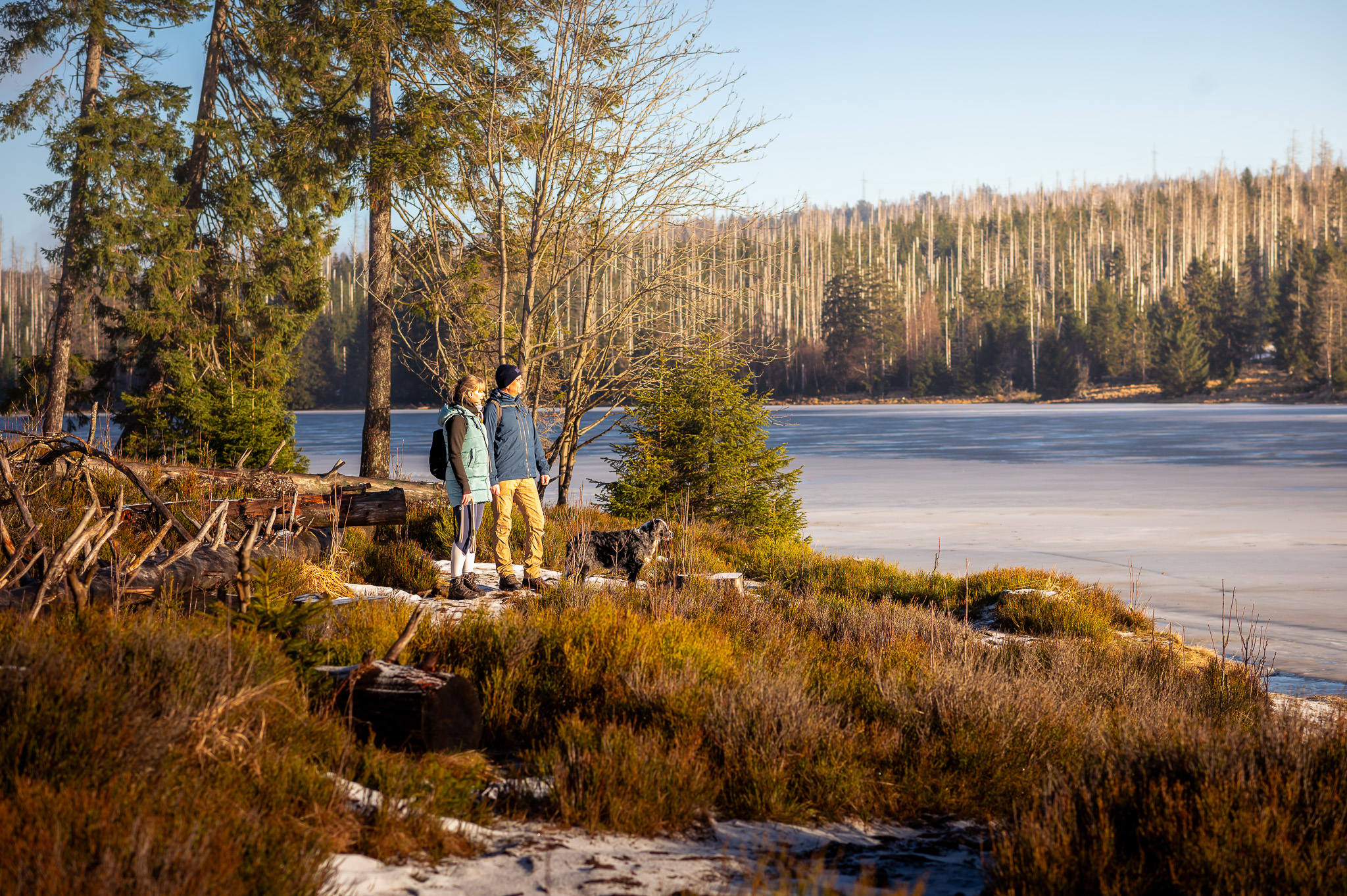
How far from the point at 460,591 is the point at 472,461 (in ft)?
3.56

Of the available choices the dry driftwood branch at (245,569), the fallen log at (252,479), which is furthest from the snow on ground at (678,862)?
the fallen log at (252,479)

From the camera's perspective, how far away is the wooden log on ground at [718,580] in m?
8.58

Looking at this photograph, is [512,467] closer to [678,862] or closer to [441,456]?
[441,456]

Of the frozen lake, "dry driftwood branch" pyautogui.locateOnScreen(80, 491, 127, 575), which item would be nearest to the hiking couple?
"dry driftwood branch" pyautogui.locateOnScreen(80, 491, 127, 575)

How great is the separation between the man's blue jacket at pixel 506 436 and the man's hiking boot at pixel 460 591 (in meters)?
0.88

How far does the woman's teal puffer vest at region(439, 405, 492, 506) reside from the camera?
798 cm

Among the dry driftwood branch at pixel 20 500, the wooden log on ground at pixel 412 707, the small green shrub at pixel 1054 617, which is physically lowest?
the small green shrub at pixel 1054 617

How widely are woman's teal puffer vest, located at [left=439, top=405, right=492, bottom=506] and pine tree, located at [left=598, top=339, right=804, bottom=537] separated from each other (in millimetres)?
5418

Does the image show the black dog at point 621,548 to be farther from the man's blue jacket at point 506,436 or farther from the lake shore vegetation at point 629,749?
the lake shore vegetation at point 629,749

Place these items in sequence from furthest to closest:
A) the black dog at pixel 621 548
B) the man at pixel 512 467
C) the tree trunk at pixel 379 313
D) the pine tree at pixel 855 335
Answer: the pine tree at pixel 855 335 → the tree trunk at pixel 379 313 → the black dog at pixel 621 548 → the man at pixel 512 467

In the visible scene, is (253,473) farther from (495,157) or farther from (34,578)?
(34,578)

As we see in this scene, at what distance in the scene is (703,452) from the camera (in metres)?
13.6

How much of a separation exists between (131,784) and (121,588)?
8.71ft

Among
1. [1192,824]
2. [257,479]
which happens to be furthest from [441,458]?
[1192,824]
